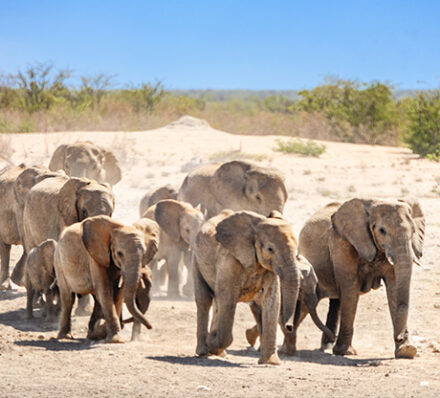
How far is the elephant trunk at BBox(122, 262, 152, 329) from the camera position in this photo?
8898 millimetres

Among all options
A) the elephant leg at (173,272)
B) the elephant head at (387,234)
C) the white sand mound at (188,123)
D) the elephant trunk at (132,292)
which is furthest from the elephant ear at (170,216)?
the white sand mound at (188,123)

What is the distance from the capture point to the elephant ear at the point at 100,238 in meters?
9.35

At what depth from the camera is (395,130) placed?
36031 millimetres

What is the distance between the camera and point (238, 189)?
14.1 m

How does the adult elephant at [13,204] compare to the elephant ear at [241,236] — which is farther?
the adult elephant at [13,204]

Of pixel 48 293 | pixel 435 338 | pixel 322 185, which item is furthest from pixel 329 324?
pixel 322 185

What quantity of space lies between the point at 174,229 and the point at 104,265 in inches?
146

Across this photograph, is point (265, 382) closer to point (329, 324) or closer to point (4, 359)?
point (4, 359)

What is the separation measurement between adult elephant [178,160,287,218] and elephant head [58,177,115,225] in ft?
9.92

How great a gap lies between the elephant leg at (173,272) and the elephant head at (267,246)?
15.5ft

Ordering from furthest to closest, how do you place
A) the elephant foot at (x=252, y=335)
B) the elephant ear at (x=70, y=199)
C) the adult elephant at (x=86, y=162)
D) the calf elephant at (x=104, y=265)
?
the adult elephant at (x=86, y=162)
the elephant ear at (x=70, y=199)
the elephant foot at (x=252, y=335)
the calf elephant at (x=104, y=265)

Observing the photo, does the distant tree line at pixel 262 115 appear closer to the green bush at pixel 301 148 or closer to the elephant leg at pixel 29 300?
the green bush at pixel 301 148

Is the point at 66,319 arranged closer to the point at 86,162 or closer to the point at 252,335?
the point at 252,335

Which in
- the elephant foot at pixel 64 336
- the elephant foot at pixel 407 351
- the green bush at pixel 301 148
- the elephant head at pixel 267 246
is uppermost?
the green bush at pixel 301 148
